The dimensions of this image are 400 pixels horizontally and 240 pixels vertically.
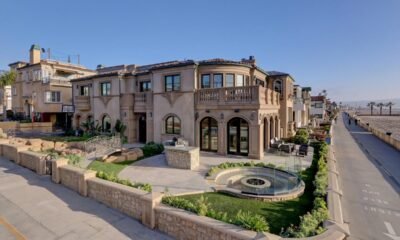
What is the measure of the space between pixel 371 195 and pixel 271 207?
642 centimetres

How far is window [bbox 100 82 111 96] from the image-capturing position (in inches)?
1010

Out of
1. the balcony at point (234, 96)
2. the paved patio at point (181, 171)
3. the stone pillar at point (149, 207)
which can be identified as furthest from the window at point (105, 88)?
the stone pillar at point (149, 207)

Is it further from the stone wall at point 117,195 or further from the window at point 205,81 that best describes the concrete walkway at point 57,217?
the window at point 205,81

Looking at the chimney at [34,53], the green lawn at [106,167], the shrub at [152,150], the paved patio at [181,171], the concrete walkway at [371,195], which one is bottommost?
the concrete walkway at [371,195]

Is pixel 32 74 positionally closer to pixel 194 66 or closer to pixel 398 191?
pixel 194 66

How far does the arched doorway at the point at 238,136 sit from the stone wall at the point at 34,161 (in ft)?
42.5

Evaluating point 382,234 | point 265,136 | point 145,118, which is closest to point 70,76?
point 145,118

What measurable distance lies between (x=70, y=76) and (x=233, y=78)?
32.9m

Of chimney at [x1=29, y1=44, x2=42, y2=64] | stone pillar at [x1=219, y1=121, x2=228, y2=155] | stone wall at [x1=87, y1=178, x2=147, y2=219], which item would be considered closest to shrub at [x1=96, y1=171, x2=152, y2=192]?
stone wall at [x1=87, y1=178, x2=147, y2=219]

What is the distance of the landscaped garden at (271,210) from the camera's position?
6129 mm

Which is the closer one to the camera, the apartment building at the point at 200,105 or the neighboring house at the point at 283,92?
the apartment building at the point at 200,105

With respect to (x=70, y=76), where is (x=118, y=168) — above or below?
below

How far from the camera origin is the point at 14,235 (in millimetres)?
7027

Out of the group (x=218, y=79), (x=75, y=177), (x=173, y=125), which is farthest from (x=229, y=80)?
(x=75, y=177)
